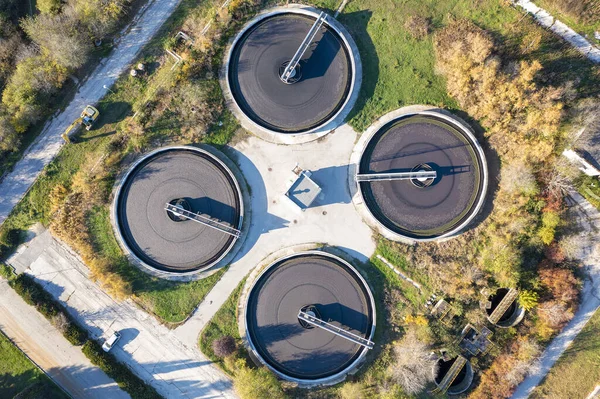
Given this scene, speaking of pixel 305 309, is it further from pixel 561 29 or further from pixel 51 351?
pixel 561 29

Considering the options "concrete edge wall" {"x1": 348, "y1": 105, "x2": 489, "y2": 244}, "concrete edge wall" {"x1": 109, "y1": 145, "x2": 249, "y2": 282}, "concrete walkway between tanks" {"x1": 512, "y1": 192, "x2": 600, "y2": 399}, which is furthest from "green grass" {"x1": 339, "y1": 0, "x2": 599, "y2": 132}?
"concrete walkway between tanks" {"x1": 512, "y1": 192, "x2": 600, "y2": 399}

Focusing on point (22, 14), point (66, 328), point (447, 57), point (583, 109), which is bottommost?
point (66, 328)

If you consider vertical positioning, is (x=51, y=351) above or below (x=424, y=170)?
below

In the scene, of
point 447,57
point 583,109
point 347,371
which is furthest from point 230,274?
point 583,109

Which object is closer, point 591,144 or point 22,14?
point 591,144

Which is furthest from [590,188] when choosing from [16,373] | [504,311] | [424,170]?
[16,373]

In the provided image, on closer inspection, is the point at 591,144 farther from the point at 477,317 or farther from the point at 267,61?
the point at 267,61
